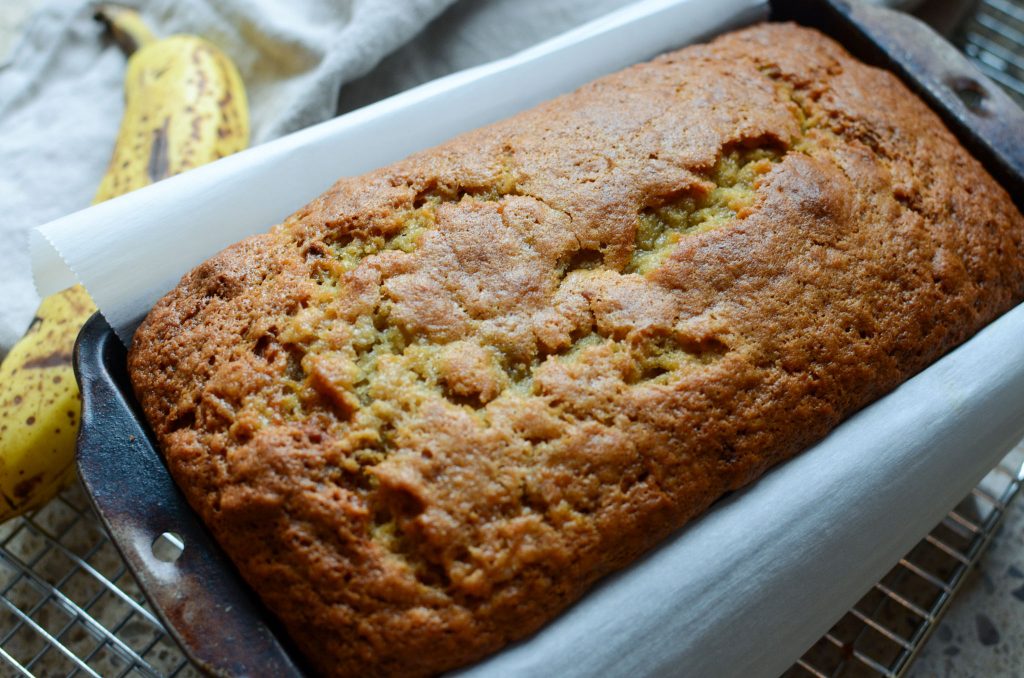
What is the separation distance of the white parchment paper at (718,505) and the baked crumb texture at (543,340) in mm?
47

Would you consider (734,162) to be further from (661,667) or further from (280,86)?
(280,86)

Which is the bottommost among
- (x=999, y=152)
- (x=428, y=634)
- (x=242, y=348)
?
(x=428, y=634)

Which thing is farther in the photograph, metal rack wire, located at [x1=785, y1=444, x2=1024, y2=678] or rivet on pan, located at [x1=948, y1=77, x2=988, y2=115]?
rivet on pan, located at [x1=948, y1=77, x2=988, y2=115]

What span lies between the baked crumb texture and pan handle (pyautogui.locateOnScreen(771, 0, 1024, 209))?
0.12 m

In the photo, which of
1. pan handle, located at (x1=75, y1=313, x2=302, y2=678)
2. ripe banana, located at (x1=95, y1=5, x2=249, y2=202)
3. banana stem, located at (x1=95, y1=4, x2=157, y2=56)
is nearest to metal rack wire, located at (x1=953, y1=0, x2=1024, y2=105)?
ripe banana, located at (x1=95, y1=5, x2=249, y2=202)

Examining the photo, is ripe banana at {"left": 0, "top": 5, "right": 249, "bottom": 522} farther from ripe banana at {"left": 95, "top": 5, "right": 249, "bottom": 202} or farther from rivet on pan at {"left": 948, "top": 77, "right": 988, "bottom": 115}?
rivet on pan at {"left": 948, "top": 77, "right": 988, "bottom": 115}

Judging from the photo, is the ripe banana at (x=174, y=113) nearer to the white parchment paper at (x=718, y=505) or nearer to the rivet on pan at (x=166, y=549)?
the white parchment paper at (x=718, y=505)

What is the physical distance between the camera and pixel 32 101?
6.98ft

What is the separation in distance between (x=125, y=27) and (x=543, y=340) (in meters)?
1.60

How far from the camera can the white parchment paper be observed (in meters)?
1.14

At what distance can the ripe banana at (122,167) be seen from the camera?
1437 millimetres

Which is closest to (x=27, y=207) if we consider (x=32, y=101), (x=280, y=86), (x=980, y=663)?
(x=32, y=101)

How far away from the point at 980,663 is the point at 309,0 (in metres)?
2.13

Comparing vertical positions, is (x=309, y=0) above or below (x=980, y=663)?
above
